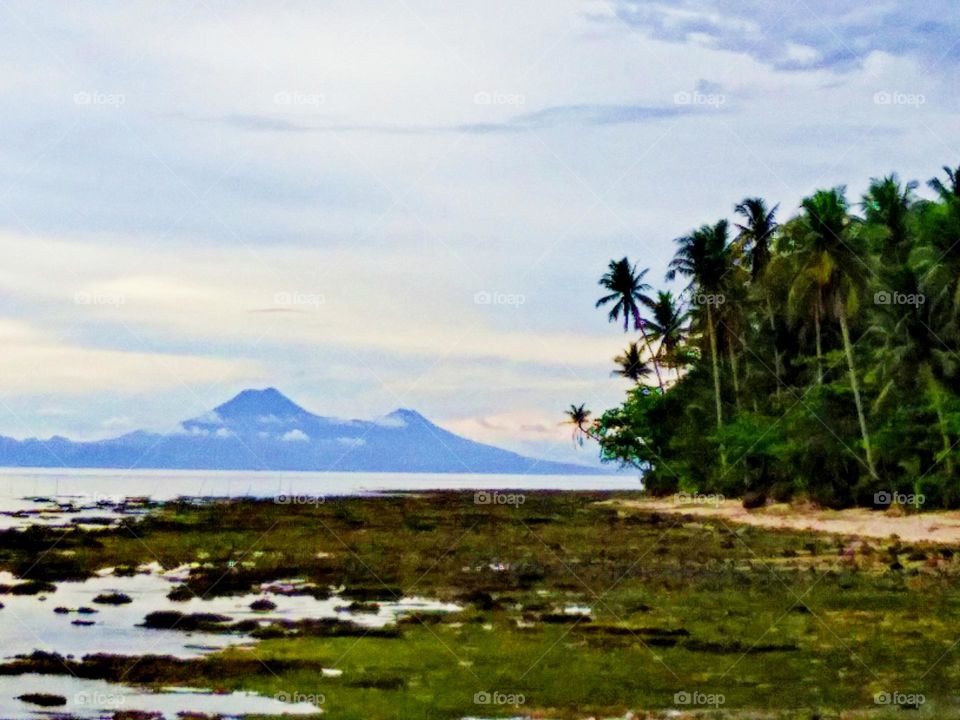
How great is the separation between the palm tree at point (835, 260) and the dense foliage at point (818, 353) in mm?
74

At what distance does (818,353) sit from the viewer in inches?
2335

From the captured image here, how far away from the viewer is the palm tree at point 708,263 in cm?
6894

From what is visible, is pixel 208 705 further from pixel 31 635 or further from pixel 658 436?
pixel 658 436

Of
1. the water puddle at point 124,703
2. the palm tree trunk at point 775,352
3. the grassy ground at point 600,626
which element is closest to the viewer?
the water puddle at point 124,703

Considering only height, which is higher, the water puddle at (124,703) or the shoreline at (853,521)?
the water puddle at (124,703)

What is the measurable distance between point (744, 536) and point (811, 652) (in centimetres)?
2559

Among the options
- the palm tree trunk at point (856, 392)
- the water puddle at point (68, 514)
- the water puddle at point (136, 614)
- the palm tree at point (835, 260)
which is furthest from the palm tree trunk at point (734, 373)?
the water puddle at point (136, 614)

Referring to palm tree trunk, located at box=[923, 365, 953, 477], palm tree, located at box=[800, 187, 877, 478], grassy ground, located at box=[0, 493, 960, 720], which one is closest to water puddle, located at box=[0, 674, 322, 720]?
grassy ground, located at box=[0, 493, 960, 720]

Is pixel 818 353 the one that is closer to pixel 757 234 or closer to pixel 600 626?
pixel 757 234

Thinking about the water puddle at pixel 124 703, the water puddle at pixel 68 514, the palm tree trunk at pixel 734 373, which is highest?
the palm tree trunk at pixel 734 373

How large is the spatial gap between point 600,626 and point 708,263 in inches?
2049

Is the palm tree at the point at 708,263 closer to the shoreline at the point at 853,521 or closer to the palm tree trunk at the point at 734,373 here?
the palm tree trunk at the point at 734,373

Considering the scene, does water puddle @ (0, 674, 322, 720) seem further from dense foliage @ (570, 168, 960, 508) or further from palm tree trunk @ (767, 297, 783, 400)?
palm tree trunk @ (767, 297, 783, 400)

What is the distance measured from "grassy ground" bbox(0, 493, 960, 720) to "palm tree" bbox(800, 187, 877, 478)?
46.3ft
